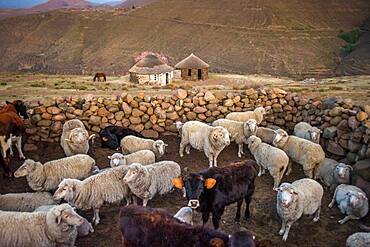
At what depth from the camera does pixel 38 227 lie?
20.7 feet

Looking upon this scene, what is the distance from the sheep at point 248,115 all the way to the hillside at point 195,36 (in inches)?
1441

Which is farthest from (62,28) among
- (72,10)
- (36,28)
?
(72,10)

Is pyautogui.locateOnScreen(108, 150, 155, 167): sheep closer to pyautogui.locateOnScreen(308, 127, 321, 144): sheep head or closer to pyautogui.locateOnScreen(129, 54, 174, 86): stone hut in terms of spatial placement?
pyautogui.locateOnScreen(308, 127, 321, 144): sheep head

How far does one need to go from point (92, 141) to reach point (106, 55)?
187ft

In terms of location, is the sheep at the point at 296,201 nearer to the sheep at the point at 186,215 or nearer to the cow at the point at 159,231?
the sheep at the point at 186,215

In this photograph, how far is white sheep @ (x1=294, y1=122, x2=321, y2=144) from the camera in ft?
34.4

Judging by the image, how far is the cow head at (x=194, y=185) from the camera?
6391mm

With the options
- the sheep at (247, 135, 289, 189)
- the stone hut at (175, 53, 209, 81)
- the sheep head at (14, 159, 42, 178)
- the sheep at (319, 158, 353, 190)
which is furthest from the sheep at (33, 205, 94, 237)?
the stone hut at (175, 53, 209, 81)

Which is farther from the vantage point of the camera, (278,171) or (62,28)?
(62,28)

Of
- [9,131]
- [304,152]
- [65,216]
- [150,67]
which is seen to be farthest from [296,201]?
[150,67]

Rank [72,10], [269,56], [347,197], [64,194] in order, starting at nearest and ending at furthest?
1. [64,194]
2. [347,197]
3. [269,56]
4. [72,10]

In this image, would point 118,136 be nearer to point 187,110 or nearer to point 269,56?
point 187,110

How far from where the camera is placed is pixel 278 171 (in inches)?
357

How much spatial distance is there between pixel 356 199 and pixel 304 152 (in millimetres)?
2053
